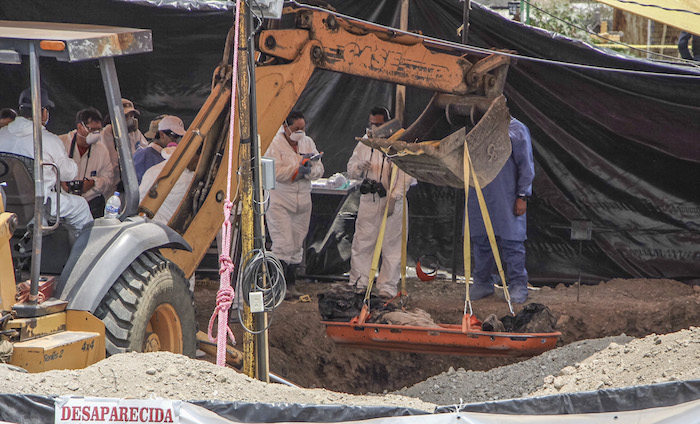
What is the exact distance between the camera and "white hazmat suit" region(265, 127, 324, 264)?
30.7ft

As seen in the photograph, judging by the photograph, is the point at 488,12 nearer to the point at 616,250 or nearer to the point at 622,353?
the point at 616,250

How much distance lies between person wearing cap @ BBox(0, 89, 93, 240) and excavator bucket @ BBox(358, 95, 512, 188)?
259cm

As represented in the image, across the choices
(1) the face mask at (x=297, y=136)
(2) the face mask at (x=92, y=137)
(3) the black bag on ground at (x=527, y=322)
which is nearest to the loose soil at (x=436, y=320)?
(3) the black bag on ground at (x=527, y=322)

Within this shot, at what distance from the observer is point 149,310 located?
5379mm

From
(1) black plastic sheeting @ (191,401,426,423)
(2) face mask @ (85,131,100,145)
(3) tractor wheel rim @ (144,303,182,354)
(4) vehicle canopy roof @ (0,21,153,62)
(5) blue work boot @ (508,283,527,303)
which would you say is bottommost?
(5) blue work boot @ (508,283,527,303)

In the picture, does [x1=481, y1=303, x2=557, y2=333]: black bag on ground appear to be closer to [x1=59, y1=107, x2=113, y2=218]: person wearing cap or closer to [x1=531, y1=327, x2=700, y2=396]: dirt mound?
[x1=531, y1=327, x2=700, y2=396]: dirt mound

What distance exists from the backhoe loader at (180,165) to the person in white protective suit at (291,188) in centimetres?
→ 124

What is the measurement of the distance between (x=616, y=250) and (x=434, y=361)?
2.70 m

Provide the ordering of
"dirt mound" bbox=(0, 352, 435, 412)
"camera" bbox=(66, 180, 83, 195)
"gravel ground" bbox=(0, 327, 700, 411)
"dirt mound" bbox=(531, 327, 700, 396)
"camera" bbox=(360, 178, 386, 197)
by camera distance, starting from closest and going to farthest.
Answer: "dirt mound" bbox=(0, 352, 435, 412)
"gravel ground" bbox=(0, 327, 700, 411)
"dirt mound" bbox=(531, 327, 700, 396)
"camera" bbox=(66, 180, 83, 195)
"camera" bbox=(360, 178, 386, 197)

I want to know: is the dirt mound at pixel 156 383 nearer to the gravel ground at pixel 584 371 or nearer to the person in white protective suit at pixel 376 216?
the gravel ground at pixel 584 371

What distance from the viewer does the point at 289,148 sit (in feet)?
30.8

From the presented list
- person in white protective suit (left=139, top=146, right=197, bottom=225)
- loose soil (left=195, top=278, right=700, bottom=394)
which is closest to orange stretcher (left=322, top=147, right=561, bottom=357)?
loose soil (left=195, top=278, right=700, bottom=394)

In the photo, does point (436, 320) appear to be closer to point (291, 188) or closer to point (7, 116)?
point (291, 188)

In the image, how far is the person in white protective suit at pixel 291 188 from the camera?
368 inches
